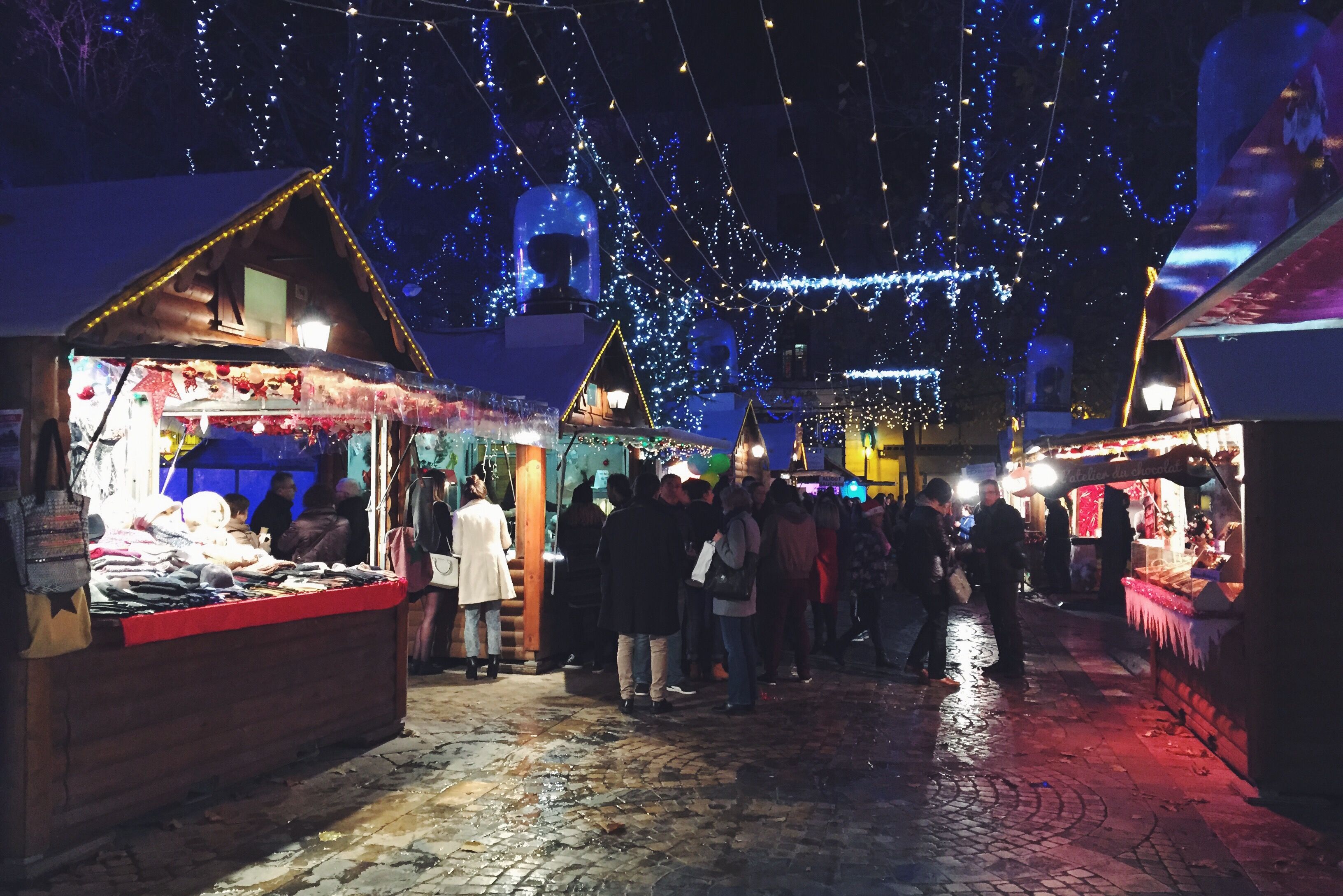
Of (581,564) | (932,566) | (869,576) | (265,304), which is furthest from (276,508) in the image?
(932,566)

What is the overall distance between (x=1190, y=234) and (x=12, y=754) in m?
7.33

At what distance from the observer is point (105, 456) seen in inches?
343

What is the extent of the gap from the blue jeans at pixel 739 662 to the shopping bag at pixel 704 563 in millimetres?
457

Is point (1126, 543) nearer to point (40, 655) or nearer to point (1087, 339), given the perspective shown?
point (1087, 339)

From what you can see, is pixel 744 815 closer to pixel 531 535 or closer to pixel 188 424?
pixel 531 535

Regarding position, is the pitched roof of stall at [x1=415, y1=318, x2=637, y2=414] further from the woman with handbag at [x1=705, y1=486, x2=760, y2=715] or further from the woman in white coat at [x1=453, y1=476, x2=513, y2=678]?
the woman with handbag at [x1=705, y1=486, x2=760, y2=715]

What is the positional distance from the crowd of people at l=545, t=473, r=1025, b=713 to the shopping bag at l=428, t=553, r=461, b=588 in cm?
129

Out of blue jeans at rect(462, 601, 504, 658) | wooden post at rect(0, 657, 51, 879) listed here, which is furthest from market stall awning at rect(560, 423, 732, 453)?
wooden post at rect(0, 657, 51, 879)

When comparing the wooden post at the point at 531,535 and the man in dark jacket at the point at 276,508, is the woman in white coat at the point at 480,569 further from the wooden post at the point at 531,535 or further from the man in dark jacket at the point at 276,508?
the man in dark jacket at the point at 276,508

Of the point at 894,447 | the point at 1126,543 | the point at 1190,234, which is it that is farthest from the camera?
the point at 894,447

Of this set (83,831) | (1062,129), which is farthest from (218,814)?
(1062,129)

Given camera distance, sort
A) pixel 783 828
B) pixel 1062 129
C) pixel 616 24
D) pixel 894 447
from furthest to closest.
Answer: pixel 894 447 → pixel 616 24 → pixel 1062 129 → pixel 783 828

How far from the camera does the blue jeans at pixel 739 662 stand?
941 centimetres

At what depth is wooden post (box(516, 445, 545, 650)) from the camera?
11516 mm
